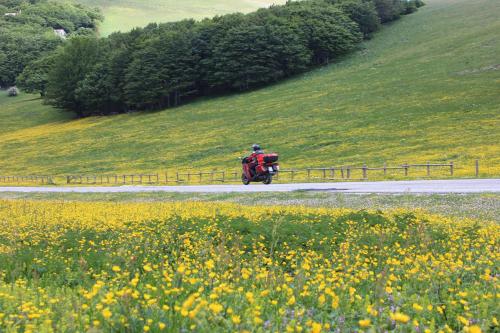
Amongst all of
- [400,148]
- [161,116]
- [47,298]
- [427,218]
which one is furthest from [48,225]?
[161,116]

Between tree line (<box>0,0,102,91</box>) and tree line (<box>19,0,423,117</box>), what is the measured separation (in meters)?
29.9

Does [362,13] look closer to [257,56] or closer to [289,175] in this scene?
[257,56]

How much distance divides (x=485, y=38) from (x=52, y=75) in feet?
269

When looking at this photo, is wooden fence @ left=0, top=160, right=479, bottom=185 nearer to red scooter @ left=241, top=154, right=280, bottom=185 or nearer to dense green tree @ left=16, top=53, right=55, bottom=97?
red scooter @ left=241, top=154, right=280, bottom=185

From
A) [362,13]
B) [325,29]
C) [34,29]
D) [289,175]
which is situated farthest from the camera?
[34,29]

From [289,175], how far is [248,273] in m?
31.4

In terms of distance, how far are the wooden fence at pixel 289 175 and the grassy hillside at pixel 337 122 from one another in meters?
2.72

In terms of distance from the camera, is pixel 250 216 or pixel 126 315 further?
pixel 250 216

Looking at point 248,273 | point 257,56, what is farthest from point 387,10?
point 248,273

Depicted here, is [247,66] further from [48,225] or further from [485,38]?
[48,225]

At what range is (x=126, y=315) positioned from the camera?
4.40 meters

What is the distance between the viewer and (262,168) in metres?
28.9

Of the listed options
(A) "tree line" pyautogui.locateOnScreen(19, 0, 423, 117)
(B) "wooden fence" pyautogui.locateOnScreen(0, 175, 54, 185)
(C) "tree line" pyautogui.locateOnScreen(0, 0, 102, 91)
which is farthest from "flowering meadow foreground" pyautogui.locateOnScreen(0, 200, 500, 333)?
(C) "tree line" pyautogui.locateOnScreen(0, 0, 102, 91)

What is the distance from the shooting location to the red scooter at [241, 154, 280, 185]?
28609mm
